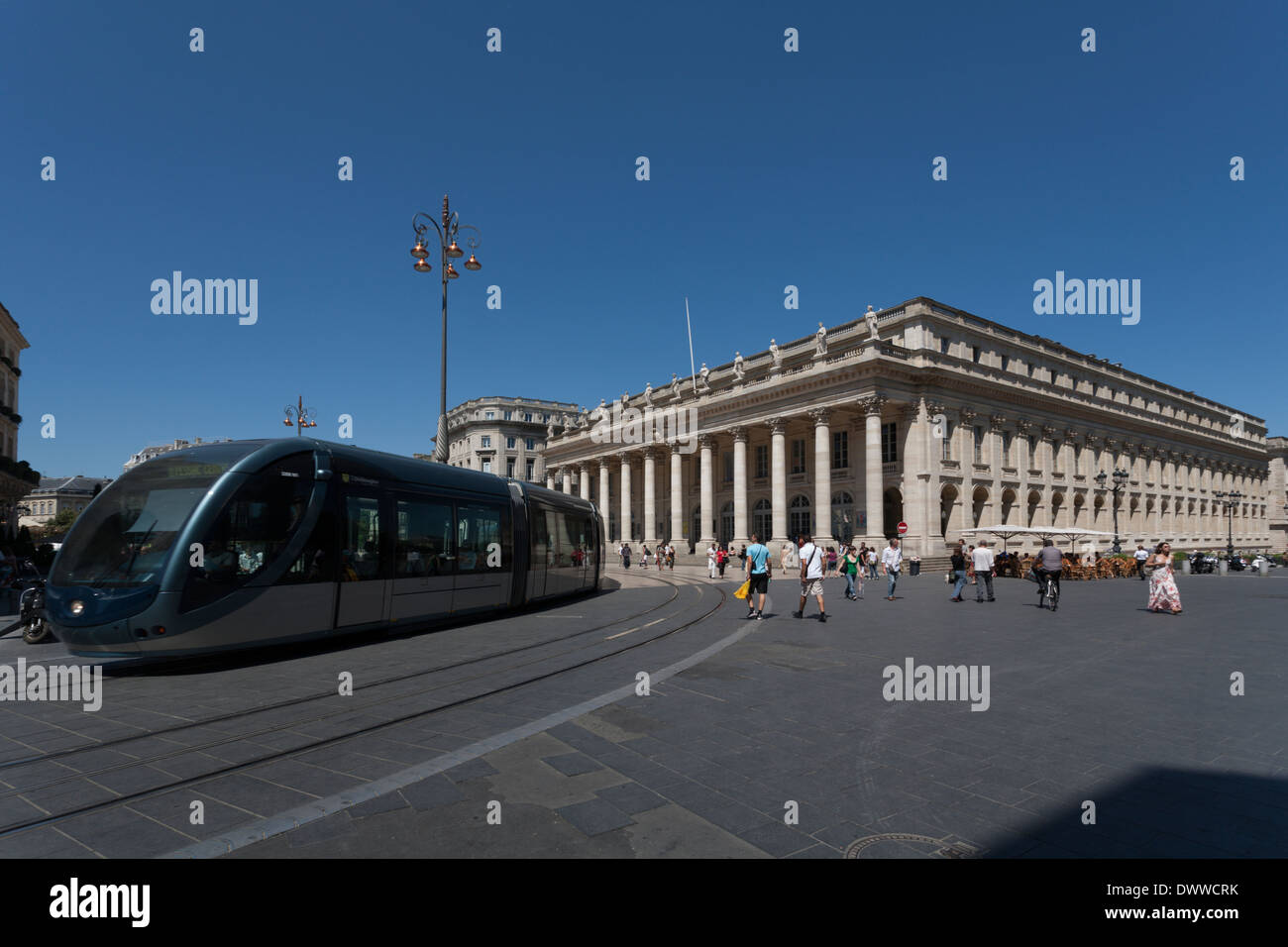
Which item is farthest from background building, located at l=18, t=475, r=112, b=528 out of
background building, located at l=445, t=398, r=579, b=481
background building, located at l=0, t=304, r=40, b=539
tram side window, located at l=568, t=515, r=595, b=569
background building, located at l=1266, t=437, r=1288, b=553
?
background building, located at l=1266, t=437, r=1288, b=553

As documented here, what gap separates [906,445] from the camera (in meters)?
Result: 36.3

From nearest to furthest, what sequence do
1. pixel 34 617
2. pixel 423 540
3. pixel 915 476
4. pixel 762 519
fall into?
pixel 34 617
pixel 423 540
pixel 915 476
pixel 762 519

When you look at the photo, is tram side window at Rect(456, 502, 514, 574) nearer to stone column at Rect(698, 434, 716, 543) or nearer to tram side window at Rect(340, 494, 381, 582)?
tram side window at Rect(340, 494, 381, 582)

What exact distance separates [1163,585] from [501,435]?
73.0 metres

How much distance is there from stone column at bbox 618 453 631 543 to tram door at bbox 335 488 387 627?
43.7 metres

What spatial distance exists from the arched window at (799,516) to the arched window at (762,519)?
5.87 ft

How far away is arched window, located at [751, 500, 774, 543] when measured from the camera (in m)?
45.9

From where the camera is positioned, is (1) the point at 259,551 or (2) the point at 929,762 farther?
(1) the point at 259,551

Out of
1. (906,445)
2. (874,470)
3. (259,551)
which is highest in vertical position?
(906,445)

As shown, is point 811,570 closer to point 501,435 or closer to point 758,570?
point 758,570

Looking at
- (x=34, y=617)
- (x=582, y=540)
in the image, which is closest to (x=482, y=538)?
(x=582, y=540)

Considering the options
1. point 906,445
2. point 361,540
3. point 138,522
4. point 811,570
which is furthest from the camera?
point 906,445
